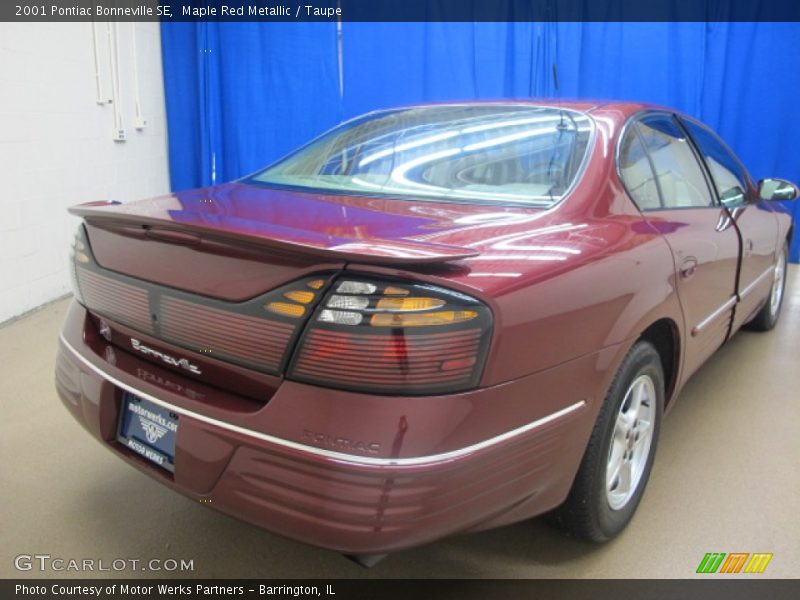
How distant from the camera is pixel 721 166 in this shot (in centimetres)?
286

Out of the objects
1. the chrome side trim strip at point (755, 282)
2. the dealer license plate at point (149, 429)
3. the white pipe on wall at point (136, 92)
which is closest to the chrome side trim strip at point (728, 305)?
the chrome side trim strip at point (755, 282)

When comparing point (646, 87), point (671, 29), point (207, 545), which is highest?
point (671, 29)

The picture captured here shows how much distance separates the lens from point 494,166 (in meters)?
1.96

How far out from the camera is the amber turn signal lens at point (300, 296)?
1.26m

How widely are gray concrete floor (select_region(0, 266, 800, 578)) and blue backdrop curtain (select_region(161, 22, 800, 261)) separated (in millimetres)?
3373

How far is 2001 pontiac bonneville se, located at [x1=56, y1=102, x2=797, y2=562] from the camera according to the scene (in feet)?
3.99

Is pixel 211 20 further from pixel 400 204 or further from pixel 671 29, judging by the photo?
pixel 400 204

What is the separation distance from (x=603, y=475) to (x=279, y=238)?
1.06 meters

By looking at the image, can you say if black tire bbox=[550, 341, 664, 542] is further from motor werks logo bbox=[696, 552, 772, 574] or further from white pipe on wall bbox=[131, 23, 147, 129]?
white pipe on wall bbox=[131, 23, 147, 129]

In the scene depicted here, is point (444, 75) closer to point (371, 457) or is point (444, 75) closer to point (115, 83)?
point (115, 83)

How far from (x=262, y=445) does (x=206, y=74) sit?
5.44 metres

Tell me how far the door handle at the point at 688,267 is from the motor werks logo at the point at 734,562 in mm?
820

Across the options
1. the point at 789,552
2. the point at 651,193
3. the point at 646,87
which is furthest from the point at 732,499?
the point at 646,87

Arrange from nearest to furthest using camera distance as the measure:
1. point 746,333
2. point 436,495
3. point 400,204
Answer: point 436,495, point 400,204, point 746,333
